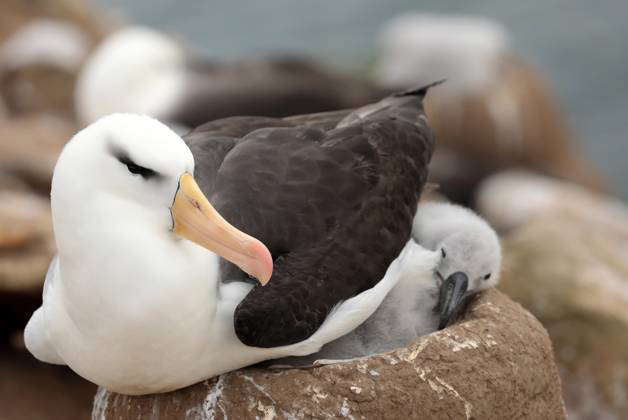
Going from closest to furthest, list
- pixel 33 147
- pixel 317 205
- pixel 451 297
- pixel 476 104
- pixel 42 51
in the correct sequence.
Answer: pixel 317 205, pixel 451 297, pixel 33 147, pixel 42 51, pixel 476 104

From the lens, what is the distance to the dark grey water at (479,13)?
17156 mm

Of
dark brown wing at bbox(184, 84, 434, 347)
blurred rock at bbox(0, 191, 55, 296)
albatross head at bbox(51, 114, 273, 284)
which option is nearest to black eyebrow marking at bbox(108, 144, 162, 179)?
albatross head at bbox(51, 114, 273, 284)

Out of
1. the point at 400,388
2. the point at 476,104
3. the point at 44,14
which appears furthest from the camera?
the point at 44,14

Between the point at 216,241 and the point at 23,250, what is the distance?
2.94 meters

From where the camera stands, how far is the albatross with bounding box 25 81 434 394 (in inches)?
143

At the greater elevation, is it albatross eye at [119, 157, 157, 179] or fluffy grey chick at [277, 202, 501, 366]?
albatross eye at [119, 157, 157, 179]

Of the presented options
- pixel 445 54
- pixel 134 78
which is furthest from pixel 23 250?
pixel 445 54

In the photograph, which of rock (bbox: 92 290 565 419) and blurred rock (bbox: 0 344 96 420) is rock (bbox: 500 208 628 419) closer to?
rock (bbox: 92 290 565 419)

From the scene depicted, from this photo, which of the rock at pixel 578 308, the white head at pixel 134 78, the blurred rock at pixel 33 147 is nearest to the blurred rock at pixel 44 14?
the blurred rock at pixel 33 147

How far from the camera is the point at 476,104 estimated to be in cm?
1214

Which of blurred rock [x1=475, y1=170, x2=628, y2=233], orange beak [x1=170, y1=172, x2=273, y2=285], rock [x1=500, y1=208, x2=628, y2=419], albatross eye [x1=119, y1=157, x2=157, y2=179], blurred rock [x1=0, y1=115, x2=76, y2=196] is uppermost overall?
albatross eye [x1=119, y1=157, x2=157, y2=179]

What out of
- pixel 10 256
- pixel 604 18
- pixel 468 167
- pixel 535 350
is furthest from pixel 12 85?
pixel 604 18

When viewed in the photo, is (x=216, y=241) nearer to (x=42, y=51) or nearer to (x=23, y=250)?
(x=23, y=250)

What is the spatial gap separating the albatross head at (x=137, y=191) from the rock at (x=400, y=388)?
0.58 m
